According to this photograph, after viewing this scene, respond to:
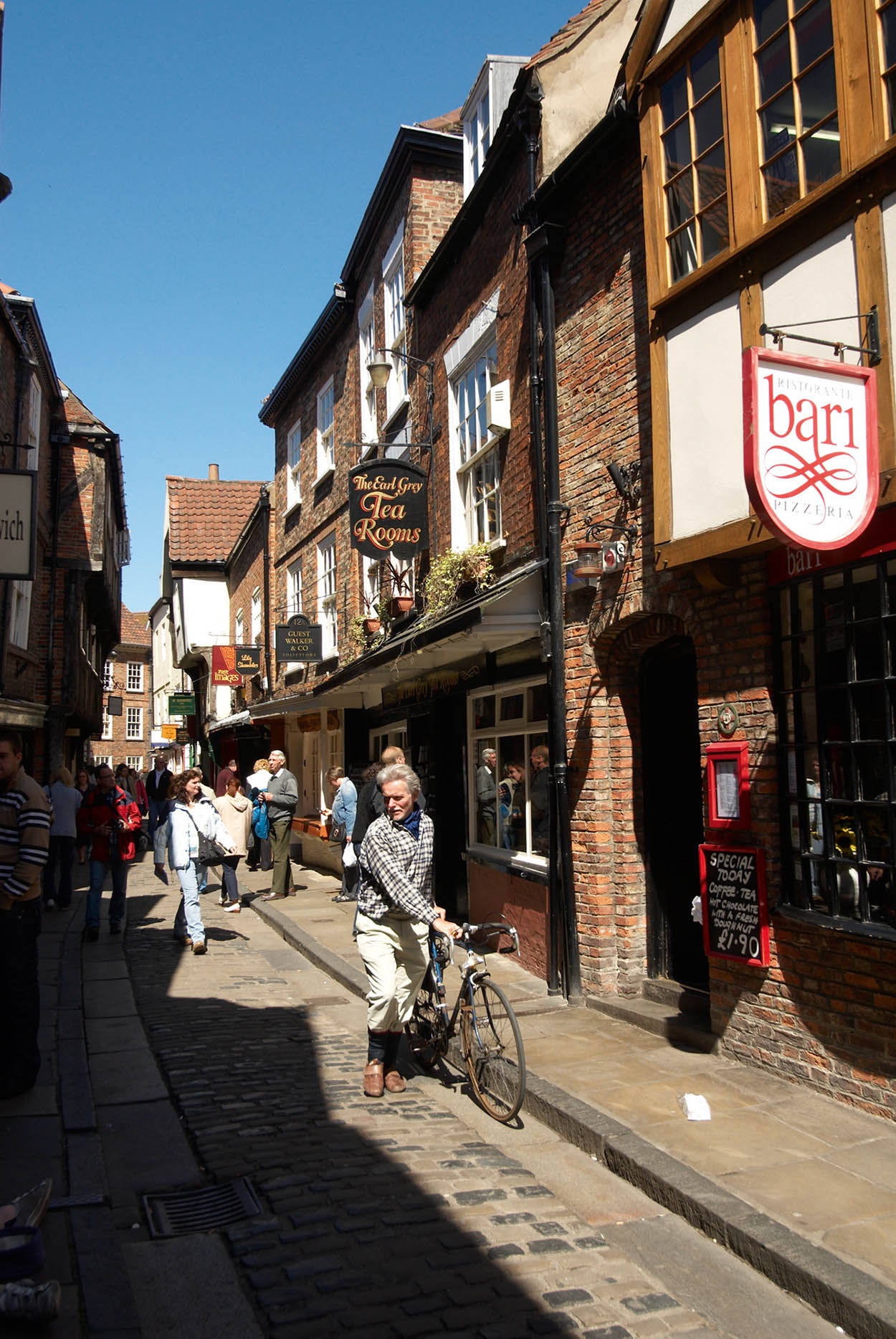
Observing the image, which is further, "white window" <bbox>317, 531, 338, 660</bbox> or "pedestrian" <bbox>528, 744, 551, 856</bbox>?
"white window" <bbox>317, 531, 338, 660</bbox>

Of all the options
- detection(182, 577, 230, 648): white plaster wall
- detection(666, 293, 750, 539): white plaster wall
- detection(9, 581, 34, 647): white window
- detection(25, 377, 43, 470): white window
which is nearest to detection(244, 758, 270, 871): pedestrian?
detection(9, 581, 34, 647): white window

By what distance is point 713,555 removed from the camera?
19.6 feet

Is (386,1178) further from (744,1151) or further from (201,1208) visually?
(744,1151)

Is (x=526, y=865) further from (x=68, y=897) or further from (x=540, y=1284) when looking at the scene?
(x=68, y=897)

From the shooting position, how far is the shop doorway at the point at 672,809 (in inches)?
288

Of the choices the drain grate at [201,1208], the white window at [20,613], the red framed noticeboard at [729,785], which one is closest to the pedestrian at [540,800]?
the red framed noticeboard at [729,785]

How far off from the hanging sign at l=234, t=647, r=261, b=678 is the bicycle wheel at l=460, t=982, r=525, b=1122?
1861 cm

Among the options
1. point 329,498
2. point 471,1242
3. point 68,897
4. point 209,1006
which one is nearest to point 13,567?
point 209,1006

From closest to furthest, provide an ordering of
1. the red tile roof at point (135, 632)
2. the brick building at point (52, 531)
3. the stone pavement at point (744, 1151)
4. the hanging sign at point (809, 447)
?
the stone pavement at point (744, 1151)
the hanging sign at point (809, 447)
the brick building at point (52, 531)
the red tile roof at point (135, 632)

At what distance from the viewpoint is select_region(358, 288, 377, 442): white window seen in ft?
51.0

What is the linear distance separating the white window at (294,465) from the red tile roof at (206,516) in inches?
380

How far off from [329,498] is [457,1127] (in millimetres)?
13659

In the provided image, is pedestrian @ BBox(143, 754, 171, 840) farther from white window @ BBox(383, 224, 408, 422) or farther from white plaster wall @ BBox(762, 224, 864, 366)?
white plaster wall @ BBox(762, 224, 864, 366)

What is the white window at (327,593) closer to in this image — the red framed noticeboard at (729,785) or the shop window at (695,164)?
the shop window at (695,164)
